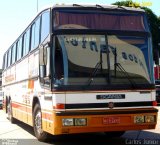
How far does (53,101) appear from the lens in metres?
9.55

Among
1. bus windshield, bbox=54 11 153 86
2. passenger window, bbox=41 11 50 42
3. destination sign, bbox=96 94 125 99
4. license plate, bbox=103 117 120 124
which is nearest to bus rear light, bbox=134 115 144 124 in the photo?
license plate, bbox=103 117 120 124

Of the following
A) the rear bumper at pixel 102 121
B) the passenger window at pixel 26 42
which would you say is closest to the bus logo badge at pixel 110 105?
the rear bumper at pixel 102 121

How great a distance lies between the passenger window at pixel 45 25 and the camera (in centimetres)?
1020

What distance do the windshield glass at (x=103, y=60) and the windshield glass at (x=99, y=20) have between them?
0.26 meters

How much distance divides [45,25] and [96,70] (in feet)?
6.16

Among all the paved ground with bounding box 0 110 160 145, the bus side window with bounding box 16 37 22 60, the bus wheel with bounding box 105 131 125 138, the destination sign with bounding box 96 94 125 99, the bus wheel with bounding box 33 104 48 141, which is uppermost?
the bus side window with bounding box 16 37 22 60

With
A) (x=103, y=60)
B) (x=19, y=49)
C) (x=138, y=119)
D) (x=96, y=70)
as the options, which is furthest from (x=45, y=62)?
(x=19, y=49)

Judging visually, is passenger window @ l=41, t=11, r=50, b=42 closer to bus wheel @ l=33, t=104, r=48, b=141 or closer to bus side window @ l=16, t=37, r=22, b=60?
bus wheel @ l=33, t=104, r=48, b=141

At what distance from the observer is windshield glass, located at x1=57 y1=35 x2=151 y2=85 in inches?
375

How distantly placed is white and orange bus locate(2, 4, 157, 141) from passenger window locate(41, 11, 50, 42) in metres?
0.03

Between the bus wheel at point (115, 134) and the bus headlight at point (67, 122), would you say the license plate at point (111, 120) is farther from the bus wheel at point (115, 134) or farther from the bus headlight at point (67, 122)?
the bus wheel at point (115, 134)

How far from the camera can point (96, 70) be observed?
959 centimetres

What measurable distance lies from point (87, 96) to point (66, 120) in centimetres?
70

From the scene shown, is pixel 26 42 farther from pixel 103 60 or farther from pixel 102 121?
pixel 102 121
